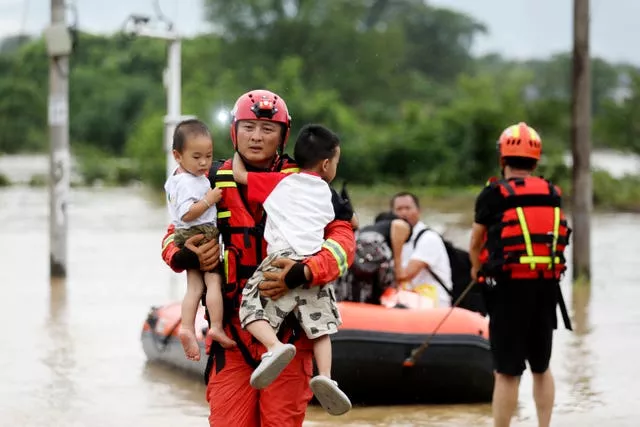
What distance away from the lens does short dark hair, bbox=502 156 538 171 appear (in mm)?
7246

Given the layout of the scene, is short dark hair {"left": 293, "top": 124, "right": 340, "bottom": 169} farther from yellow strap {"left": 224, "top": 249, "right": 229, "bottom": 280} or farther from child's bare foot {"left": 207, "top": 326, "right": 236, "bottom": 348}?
child's bare foot {"left": 207, "top": 326, "right": 236, "bottom": 348}

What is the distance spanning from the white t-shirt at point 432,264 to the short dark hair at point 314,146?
15.2ft

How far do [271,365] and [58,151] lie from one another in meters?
12.6

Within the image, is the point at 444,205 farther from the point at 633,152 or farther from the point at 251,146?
the point at 251,146

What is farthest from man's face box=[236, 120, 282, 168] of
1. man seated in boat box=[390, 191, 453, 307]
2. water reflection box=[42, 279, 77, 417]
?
man seated in boat box=[390, 191, 453, 307]

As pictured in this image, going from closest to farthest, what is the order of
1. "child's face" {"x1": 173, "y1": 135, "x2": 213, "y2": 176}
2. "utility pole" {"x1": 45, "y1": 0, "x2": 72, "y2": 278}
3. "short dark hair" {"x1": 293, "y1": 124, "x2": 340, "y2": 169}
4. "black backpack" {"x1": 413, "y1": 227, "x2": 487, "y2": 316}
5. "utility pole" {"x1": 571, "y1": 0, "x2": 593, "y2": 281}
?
A: "short dark hair" {"x1": 293, "y1": 124, "x2": 340, "y2": 169}, "child's face" {"x1": 173, "y1": 135, "x2": 213, "y2": 176}, "black backpack" {"x1": 413, "y1": 227, "x2": 487, "y2": 316}, "utility pole" {"x1": 571, "y1": 0, "x2": 593, "y2": 281}, "utility pole" {"x1": 45, "y1": 0, "x2": 72, "y2": 278}

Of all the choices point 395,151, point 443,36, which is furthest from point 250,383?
point 443,36

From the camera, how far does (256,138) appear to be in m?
5.49

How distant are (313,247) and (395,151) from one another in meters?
45.3

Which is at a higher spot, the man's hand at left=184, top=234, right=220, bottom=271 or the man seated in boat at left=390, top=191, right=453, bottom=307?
the man's hand at left=184, top=234, right=220, bottom=271

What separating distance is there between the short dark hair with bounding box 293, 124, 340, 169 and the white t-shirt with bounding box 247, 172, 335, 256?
73mm

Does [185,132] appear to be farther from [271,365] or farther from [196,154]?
[271,365]

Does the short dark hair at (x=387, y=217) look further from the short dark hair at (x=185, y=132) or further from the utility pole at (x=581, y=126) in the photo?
the utility pole at (x=581, y=126)

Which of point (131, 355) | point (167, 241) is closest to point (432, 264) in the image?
point (131, 355)
